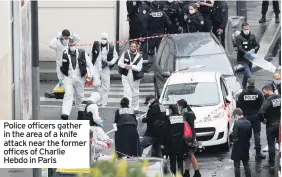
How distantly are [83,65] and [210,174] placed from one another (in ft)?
13.9

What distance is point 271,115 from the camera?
18406mm

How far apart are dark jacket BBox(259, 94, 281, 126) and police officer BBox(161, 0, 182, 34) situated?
9.84 meters

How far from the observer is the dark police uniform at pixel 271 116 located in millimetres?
18266

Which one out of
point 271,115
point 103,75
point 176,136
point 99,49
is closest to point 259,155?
point 271,115

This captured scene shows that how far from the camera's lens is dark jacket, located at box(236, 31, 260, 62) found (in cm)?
2464

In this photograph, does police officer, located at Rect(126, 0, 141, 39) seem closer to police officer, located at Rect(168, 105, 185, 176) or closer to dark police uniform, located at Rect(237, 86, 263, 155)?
dark police uniform, located at Rect(237, 86, 263, 155)

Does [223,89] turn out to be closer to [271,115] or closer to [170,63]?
[271,115]

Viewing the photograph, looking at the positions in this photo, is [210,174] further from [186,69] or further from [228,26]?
[228,26]

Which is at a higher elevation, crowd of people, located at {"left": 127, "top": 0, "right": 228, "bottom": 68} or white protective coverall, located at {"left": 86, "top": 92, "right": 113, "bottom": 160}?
crowd of people, located at {"left": 127, "top": 0, "right": 228, "bottom": 68}

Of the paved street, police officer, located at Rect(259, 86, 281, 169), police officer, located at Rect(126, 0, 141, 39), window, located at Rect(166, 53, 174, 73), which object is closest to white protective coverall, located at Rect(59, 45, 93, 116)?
the paved street

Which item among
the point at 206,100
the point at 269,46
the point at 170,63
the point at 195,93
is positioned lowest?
the point at 206,100

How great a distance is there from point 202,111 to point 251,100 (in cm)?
100

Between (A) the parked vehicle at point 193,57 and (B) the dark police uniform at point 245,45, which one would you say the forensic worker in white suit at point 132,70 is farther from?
(B) the dark police uniform at point 245,45

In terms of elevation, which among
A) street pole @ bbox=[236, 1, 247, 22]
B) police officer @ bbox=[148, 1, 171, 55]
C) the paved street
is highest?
street pole @ bbox=[236, 1, 247, 22]
